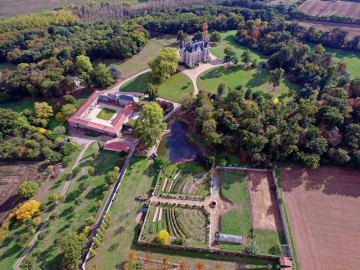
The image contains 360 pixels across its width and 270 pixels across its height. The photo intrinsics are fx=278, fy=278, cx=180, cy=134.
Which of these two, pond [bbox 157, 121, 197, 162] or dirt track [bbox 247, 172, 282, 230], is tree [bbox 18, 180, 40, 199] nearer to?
pond [bbox 157, 121, 197, 162]

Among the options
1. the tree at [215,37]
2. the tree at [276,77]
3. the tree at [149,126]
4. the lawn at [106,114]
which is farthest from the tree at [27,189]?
the tree at [215,37]

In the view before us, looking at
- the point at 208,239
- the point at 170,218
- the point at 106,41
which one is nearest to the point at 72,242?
the point at 170,218

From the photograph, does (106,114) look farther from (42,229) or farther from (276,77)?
(276,77)

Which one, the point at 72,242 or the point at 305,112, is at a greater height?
the point at 305,112

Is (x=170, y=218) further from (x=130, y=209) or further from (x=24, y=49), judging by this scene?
(x=24, y=49)

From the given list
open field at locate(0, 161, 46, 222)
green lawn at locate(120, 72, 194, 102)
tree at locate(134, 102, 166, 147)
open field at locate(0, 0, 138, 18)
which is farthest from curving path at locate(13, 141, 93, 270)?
open field at locate(0, 0, 138, 18)
